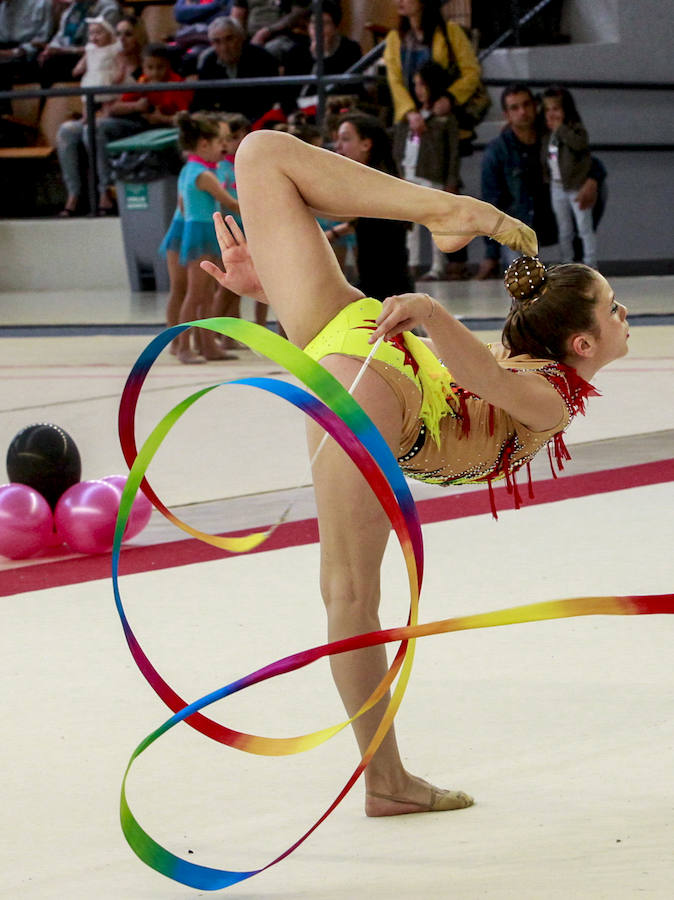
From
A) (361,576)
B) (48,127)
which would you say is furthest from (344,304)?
(48,127)

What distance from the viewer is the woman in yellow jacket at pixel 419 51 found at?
1005cm

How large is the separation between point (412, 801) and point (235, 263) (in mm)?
992

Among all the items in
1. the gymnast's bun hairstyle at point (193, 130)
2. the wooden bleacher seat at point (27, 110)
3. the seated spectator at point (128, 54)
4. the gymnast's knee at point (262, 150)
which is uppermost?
the gymnast's knee at point (262, 150)

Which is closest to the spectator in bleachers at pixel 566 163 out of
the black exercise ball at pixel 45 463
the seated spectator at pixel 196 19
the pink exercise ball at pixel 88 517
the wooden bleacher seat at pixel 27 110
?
the seated spectator at pixel 196 19

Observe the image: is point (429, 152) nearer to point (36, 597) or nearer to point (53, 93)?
point (53, 93)

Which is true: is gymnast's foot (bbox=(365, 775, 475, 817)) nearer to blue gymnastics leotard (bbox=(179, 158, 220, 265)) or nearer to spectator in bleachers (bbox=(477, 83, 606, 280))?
blue gymnastics leotard (bbox=(179, 158, 220, 265))

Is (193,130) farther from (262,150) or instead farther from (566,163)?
(262,150)

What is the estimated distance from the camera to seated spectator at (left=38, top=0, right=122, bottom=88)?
12570 mm

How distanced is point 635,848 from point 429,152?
28.3ft

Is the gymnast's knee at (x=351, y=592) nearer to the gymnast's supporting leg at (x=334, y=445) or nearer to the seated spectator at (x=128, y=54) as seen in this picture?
the gymnast's supporting leg at (x=334, y=445)

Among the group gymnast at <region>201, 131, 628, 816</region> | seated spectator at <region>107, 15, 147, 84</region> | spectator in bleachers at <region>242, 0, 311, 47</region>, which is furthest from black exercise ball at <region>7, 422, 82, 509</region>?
spectator in bleachers at <region>242, 0, 311, 47</region>

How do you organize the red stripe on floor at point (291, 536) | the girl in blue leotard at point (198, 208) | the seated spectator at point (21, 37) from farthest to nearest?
the seated spectator at point (21, 37)
the girl in blue leotard at point (198, 208)
the red stripe on floor at point (291, 536)

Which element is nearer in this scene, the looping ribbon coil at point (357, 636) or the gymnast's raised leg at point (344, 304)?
the looping ribbon coil at point (357, 636)

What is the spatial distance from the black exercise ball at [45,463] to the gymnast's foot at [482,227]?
2223 mm
